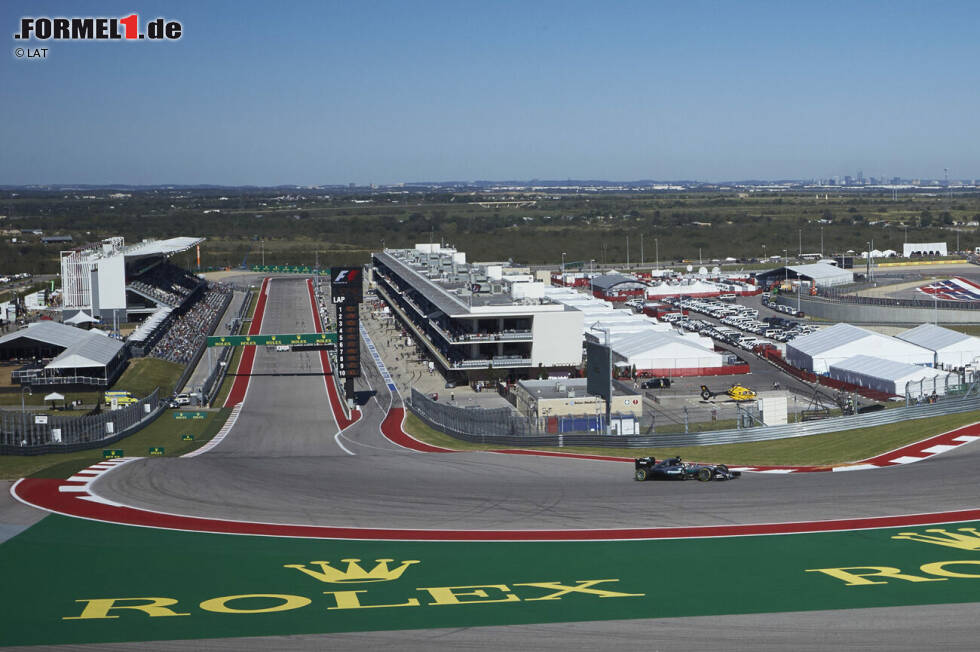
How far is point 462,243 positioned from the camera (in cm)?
18975

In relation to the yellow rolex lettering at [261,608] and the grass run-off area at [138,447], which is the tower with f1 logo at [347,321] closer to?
the grass run-off area at [138,447]

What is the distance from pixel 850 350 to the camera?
59406mm

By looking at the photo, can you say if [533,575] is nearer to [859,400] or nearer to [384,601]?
[384,601]

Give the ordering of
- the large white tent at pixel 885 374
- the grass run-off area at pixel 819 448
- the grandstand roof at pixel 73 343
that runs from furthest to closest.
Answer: the grandstand roof at pixel 73 343 → the large white tent at pixel 885 374 → the grass run-off area at pixel 819 448

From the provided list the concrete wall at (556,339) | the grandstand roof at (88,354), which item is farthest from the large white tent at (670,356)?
the grandstand roof at (88,354)

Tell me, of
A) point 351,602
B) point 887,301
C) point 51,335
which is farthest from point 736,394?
point 51,335

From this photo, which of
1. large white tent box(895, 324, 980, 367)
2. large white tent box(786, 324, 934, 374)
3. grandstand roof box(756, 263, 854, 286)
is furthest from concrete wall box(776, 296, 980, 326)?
large white tent box(786, 324, 934, 374)

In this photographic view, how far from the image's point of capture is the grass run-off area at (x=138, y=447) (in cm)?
3250

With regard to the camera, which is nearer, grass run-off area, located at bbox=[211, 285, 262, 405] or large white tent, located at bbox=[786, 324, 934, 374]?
large white tent, located at bbox=[786, 324, 934, 374]

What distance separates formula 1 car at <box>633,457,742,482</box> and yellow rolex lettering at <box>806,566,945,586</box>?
9.87 meters

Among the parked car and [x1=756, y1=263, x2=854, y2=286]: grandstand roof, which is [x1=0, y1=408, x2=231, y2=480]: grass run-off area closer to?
the parked car

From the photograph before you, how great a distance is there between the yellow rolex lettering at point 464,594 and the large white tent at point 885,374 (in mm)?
35180

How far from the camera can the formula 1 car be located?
29.1m

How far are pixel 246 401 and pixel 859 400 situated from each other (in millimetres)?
32887
